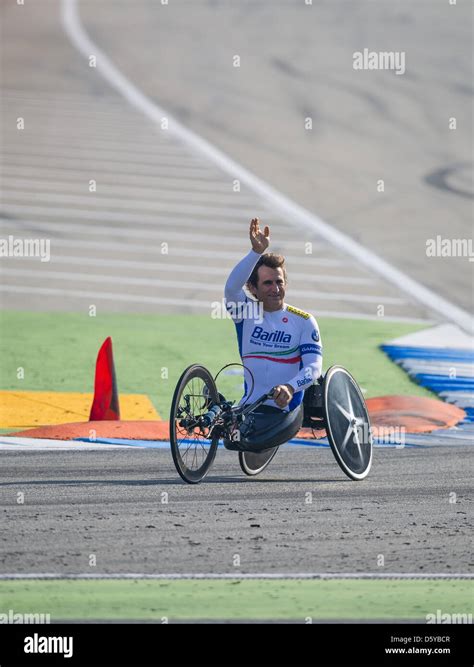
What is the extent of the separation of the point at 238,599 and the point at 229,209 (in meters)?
17.8

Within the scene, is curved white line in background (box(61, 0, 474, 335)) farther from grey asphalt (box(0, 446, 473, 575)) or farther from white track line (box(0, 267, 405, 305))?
grey asphalt (box(0, 446, 473, 575))

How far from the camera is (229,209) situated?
24.2 m

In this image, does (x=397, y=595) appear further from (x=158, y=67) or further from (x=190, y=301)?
(x=158, y=67)

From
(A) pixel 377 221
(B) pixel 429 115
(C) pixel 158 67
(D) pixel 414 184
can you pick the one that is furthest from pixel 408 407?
(C) pixel 158 67

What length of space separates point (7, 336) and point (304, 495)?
289 inches

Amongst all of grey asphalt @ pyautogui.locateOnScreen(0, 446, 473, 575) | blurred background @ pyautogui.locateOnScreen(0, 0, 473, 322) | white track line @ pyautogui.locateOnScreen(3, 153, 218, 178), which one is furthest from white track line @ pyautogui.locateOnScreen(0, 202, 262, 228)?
grey asphalt @ pyautogui.locateOnScreen(0, 446, 473, 575)

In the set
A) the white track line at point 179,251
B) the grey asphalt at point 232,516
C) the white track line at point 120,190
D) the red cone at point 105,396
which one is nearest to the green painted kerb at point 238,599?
the grey asphalt at point 232,516

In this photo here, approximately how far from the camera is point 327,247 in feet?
72.6

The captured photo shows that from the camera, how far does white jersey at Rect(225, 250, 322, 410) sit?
9.55m

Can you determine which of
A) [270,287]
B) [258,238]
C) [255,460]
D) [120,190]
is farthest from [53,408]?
[120,190]

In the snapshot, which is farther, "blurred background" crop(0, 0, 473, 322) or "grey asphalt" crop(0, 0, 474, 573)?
"blurred background" crop(0, 0, 473, 322)

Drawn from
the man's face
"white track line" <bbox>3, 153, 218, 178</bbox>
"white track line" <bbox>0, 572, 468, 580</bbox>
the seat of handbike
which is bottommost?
"white track line" <bbox>0, 572, 468, 580</bbox>

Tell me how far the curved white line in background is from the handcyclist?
7.78 meters

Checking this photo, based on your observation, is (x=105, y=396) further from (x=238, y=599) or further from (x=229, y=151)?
(x=229, y=151)
